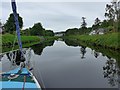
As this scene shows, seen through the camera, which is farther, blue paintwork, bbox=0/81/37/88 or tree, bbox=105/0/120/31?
tree, bbox=105/0/120/31

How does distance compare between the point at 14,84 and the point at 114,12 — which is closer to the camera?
the point at 14,84

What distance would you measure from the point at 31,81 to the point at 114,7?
4176 centimetres

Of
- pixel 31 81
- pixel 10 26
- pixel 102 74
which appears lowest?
pixel 102 74

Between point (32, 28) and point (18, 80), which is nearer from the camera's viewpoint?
point (18, 80)

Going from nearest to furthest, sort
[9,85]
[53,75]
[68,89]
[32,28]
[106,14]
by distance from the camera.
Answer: [9,85], [68,89], [53,75], [106,14], [32,28]

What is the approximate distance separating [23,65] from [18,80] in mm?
3006

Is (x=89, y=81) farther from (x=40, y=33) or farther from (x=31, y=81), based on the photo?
(x=40, y=33)

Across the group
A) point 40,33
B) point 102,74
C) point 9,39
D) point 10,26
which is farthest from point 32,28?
point 102,74

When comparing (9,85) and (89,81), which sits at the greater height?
(9,85)

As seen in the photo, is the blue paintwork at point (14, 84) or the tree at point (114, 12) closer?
the blue paintwork at point (14, 84)

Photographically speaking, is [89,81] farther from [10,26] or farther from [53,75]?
[10,26]

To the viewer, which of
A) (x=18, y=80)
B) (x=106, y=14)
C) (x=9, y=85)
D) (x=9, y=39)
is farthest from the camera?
(x=106, y=14)

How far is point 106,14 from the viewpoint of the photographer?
167 feet

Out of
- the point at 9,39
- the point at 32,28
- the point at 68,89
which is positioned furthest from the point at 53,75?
the point at 32,28
